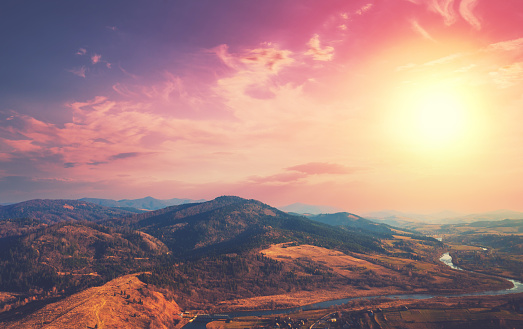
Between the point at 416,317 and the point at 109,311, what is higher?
the point at 109,311

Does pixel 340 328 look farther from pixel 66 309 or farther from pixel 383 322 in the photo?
pixel 66 309

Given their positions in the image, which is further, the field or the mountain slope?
the field

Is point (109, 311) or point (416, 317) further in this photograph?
point (416, 317)

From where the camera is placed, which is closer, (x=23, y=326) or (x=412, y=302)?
(x=23, y=326)

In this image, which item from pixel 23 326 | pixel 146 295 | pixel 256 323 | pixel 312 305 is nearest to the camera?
pixel 23 326

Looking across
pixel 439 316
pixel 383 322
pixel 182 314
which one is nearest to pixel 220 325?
pixel 182 314

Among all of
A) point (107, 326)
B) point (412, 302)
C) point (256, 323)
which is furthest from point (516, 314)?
point (107, 326)

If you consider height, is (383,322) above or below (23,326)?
below

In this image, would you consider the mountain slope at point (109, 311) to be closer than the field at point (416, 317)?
Yes

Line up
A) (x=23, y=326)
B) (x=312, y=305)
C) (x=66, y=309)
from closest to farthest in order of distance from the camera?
(x=23, y=326), (x=66, y=309), (x=312, y=305)
